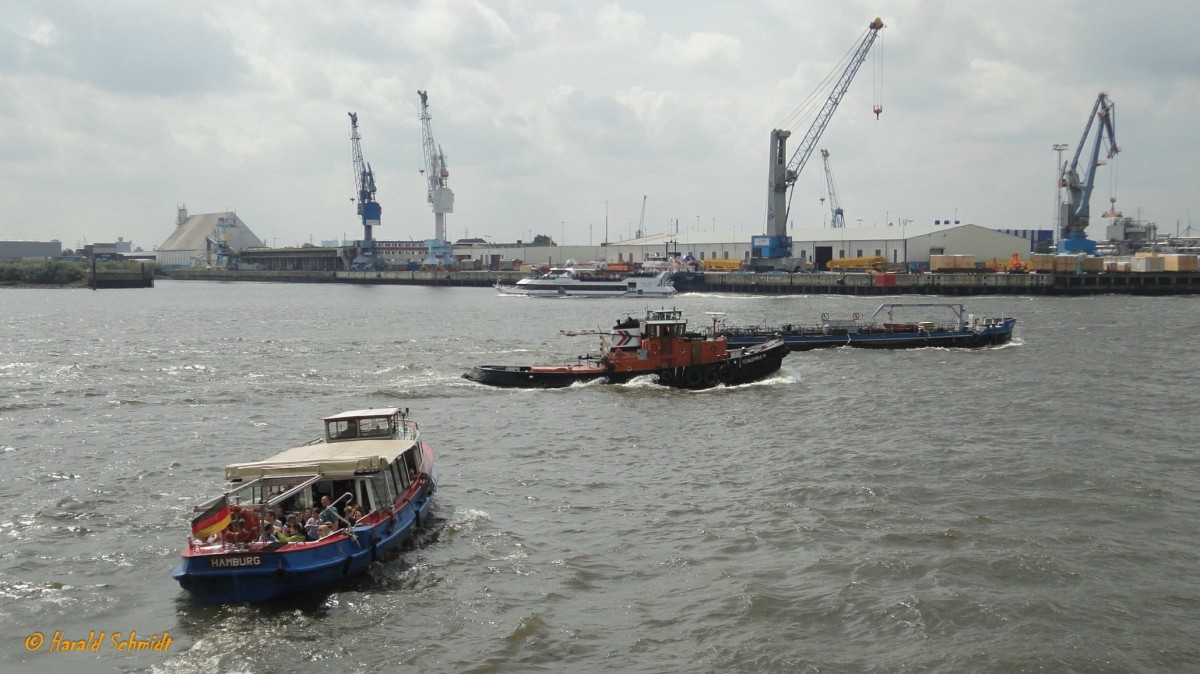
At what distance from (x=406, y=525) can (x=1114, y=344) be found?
50.4 metres

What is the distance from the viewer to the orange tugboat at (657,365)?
139 feet

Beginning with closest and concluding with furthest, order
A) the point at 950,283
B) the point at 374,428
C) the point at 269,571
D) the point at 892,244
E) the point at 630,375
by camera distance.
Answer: the point at 269,571 → the point at 374,428 → the point at 630,375 → the point at 950,283 → the point at 892,244

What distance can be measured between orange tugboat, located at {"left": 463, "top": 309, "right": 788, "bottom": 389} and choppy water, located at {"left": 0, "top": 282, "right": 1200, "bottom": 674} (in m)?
0.89

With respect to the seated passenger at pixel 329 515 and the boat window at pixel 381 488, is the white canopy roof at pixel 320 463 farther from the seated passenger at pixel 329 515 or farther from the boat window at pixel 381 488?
the seated passenger at pixel 329 515

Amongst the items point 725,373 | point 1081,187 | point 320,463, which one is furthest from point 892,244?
point 320,463

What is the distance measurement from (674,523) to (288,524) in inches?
338

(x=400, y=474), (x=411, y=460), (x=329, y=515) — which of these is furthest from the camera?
(x=411, y=460)

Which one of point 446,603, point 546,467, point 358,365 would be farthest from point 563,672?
point 358,365

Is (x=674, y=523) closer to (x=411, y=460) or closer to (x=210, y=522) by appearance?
(x=411, y=460)

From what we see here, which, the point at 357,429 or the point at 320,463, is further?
the point at 357,429

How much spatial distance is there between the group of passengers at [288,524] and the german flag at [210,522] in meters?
0.27

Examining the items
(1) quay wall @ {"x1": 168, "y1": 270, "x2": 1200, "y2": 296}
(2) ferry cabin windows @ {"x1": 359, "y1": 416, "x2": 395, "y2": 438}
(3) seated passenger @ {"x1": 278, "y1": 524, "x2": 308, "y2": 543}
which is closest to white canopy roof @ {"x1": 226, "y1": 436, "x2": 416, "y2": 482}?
(3) seated passenger @ {"x1": 278, "y1": 524, "x2": 308, "y2": 543}

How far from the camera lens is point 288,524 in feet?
60.2

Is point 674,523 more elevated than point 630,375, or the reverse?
point 630,375
